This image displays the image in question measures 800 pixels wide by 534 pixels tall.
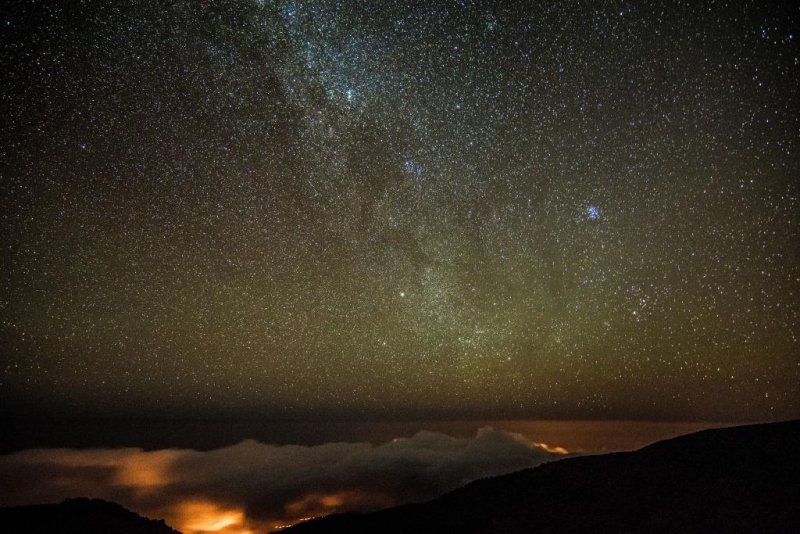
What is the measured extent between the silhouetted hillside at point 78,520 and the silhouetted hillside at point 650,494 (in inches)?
A: 680

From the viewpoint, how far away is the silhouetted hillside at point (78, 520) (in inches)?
1294

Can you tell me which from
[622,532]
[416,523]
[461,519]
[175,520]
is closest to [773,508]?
[622,532]

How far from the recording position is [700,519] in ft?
44.1

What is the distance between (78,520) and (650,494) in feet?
145

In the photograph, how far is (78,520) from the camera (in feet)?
113

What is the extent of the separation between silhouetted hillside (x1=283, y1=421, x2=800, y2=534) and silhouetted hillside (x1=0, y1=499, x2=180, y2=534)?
1727cm

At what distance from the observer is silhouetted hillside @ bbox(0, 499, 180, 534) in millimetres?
32875

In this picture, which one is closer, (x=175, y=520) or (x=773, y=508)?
(x=773, y=508)

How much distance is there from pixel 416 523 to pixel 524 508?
7.49 m

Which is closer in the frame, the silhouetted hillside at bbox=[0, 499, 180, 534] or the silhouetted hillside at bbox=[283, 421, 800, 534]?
the silhouetted hillside at bbox=[283, 421, 800, 534]

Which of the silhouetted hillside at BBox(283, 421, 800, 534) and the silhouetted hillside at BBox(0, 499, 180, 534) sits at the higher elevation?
the silhouetted hillside at BBox(283, 421, 800, 534)

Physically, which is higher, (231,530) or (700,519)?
(700,519)

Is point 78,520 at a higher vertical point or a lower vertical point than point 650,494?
lower

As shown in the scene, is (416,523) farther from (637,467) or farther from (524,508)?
(637,467)
